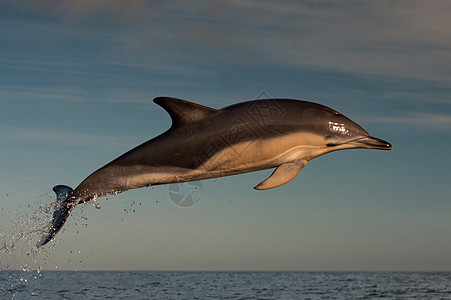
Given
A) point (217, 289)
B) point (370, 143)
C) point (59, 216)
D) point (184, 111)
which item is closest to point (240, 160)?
point (184, 111)

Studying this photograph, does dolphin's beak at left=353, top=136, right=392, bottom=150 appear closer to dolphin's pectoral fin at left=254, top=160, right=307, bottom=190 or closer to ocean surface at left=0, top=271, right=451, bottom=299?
dolphin's pectoral fin at left=254, top=160, right=307, bottom=190

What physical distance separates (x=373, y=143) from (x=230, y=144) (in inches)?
88.6

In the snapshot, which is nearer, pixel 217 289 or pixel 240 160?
pixel 240 160

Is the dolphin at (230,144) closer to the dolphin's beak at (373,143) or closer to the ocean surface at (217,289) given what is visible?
the dolphin's beak at (373,143)

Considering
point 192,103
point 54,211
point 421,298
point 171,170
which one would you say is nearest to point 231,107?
point 192,103

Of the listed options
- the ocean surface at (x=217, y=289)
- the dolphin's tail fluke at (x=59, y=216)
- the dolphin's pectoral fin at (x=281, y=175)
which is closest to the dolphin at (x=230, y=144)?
the dolphin's pectoral fin at (x=281, y=175)

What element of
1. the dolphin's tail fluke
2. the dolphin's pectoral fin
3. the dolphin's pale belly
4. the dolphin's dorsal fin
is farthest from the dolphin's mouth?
the dolphin's tail fluke

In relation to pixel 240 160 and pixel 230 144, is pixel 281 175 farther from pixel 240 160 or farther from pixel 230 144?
pixel 230 144

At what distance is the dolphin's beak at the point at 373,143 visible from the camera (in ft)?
26.4

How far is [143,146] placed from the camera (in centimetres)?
772

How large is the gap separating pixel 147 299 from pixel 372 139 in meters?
28.4

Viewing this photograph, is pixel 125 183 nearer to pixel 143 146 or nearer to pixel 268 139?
pixel 143 146

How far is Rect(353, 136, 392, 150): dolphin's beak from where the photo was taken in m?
8.04

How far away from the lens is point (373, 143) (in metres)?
8.06
